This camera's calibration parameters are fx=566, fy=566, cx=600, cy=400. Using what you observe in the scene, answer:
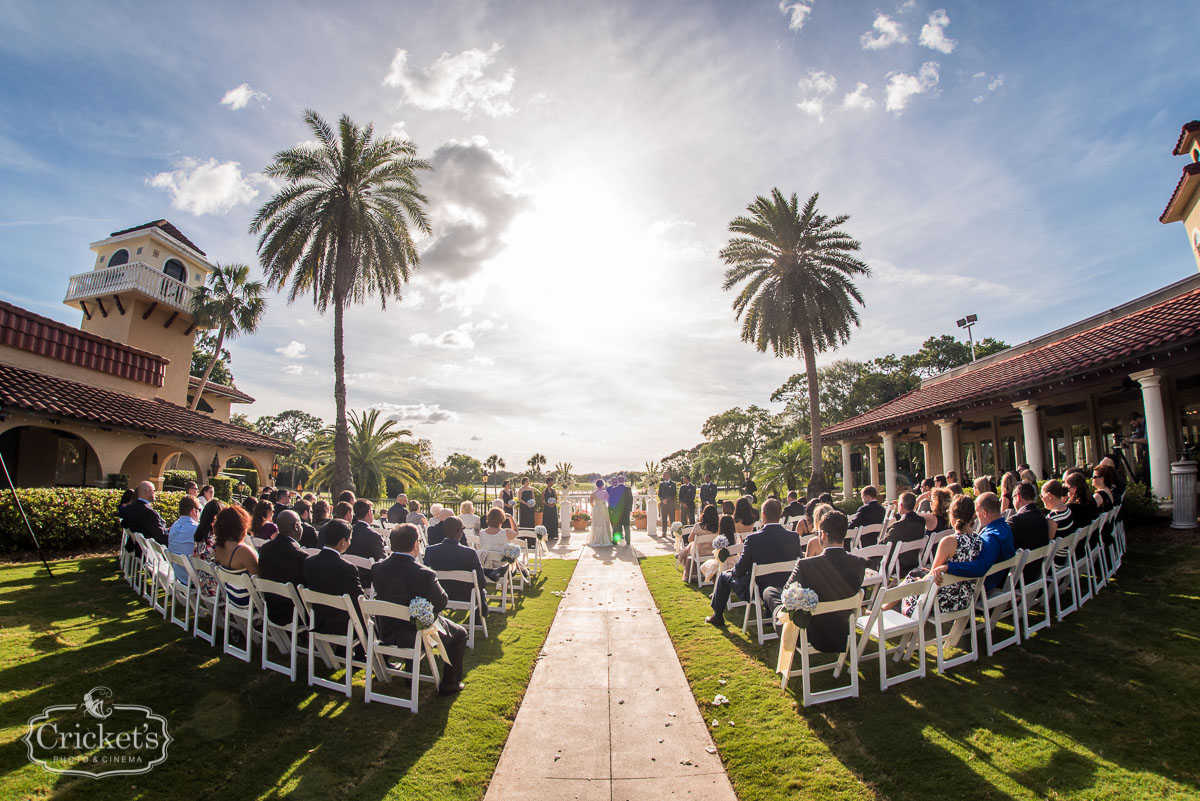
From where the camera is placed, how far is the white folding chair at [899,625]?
4832 mm

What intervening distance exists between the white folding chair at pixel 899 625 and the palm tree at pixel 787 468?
21222mm

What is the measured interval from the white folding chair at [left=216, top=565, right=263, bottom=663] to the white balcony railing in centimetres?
2299

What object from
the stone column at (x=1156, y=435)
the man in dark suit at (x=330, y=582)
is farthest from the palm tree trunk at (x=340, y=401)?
the stone column at (x=1156, y=435)

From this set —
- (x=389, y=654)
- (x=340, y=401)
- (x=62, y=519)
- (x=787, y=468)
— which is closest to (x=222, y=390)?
(x=340, y=401)

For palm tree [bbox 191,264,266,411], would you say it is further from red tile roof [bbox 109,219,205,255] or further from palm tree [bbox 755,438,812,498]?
palm tree [bbox 755,438,812,498]

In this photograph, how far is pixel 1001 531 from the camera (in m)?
5.53

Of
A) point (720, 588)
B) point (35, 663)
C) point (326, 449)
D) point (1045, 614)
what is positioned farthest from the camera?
point (326, 449)

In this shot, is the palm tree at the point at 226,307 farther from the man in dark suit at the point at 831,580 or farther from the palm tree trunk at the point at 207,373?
the man in dark suit at the point at 831,580

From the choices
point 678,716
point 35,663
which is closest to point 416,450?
point 35,663

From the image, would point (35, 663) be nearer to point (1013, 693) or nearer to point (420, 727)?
point (420, 727)

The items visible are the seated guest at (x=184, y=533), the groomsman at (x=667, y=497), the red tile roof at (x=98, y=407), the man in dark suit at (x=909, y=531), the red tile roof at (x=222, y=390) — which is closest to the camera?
the man in dark suit at (x=909, y=531)

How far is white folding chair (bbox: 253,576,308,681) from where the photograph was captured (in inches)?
206

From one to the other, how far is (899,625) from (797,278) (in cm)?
1924

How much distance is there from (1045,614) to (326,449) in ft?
109
